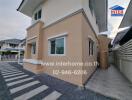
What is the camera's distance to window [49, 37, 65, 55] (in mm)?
5493

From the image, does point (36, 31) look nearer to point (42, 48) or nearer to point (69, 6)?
point (42, 48)

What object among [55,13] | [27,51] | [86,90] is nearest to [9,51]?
[27,51]

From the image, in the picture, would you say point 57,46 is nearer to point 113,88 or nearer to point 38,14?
point 113,88

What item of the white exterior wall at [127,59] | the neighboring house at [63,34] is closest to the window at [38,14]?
the neighboring house at [63,34]

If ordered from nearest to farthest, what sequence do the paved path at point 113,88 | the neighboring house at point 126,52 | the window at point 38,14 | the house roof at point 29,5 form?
the paved path at point 113,88 → the neighboring house at point 126,52 → the house roof at point 29,5 → the window at point 38,14

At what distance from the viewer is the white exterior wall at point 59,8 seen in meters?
4.82

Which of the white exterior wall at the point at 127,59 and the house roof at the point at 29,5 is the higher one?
the house roof at the point at 29,5

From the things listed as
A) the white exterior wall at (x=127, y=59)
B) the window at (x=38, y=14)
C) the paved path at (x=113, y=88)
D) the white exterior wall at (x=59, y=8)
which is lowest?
the paved path at (x=113, y=88)

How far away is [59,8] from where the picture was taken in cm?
596

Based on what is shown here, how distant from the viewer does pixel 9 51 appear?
2856cm

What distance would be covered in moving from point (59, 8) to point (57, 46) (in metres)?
2.35

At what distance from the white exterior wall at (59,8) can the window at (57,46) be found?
4.20ft

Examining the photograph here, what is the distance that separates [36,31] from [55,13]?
2.17 m

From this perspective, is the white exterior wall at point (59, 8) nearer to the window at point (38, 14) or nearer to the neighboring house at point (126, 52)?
the window at point (38, 14)
